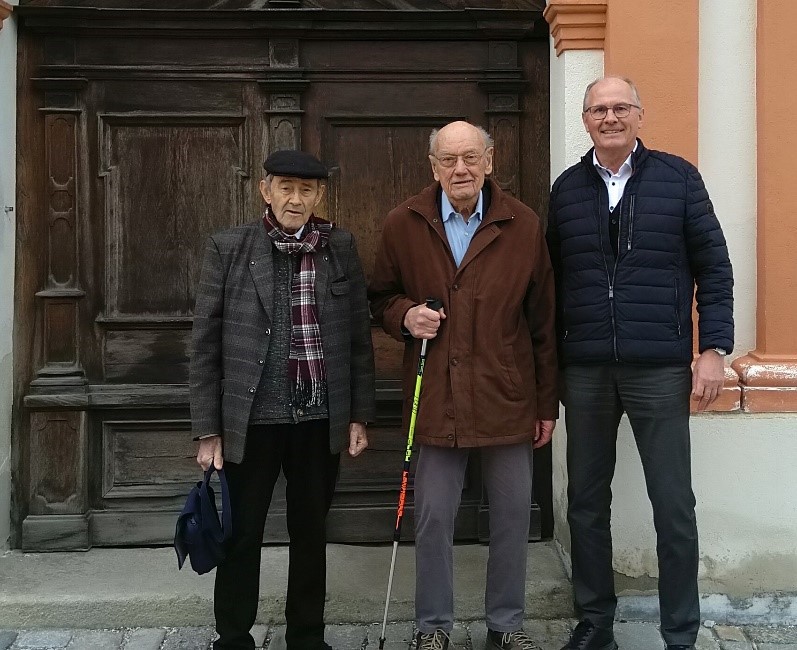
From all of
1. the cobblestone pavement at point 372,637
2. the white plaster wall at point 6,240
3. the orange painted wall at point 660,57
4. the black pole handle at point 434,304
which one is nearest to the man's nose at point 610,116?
the orange painted wall at point 660,57

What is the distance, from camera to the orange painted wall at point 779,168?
3.99m

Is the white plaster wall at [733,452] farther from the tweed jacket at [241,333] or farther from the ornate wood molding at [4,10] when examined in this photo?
the ornate wood molding at [4,10]

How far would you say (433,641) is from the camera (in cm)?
338

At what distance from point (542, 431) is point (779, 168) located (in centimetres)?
156

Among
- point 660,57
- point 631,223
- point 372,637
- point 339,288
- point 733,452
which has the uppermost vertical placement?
point 660,57

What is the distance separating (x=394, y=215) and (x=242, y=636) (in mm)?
1591

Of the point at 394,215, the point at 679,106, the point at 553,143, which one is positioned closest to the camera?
the point at 394,215

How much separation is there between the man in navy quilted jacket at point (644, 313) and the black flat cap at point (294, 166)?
910 mm

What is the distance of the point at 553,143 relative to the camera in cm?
439

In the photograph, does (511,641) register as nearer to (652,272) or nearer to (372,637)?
(372,637)

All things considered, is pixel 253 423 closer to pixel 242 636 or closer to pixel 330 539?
pixel 242 636

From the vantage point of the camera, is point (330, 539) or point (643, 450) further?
point (330, 539)

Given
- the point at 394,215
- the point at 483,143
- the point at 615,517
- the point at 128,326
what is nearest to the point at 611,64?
the point at 483,143

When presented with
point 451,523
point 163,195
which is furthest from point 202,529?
point 163,195
